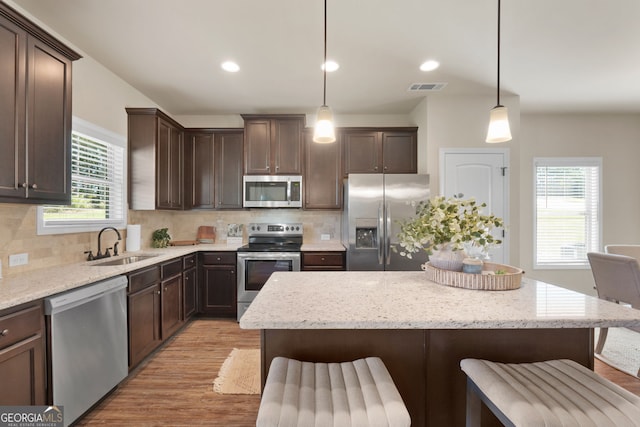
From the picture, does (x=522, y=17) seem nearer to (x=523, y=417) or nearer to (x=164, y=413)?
(x=523, y=417)

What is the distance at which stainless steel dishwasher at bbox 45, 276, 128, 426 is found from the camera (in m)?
1.67

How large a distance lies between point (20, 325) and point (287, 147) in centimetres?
301

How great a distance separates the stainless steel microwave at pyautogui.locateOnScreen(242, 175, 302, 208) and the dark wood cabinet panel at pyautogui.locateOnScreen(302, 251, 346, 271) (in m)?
0.75

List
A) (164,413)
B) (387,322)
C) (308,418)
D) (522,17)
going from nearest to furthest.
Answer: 1. (308,418)
2. (387,322)
3. (164,413)
4. (522,17)

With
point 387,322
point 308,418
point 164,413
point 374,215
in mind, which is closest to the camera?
point 308,418

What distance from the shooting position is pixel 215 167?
3994 mm

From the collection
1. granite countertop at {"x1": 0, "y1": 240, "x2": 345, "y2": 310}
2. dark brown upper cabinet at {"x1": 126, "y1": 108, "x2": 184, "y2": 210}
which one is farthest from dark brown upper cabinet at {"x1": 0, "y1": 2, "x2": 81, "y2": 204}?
dark brown upper cabinet at {"x1": 126, "y1": 108, "x2": 184, "y2": 210}

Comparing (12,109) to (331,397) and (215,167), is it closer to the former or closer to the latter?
(331,397)

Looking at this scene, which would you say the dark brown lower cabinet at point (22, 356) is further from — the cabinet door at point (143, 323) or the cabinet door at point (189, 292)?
the cabinet door at point (189, 292)

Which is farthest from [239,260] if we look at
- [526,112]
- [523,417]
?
[526,112]

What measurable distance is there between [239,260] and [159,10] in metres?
2.48

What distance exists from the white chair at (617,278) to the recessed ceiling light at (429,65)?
88.0 inches

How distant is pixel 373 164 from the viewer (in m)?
3.95

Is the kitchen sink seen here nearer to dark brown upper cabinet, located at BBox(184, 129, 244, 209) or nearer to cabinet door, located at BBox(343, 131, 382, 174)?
dark brown upper cabinet, located at BBox(184, 129, 244, 209)
